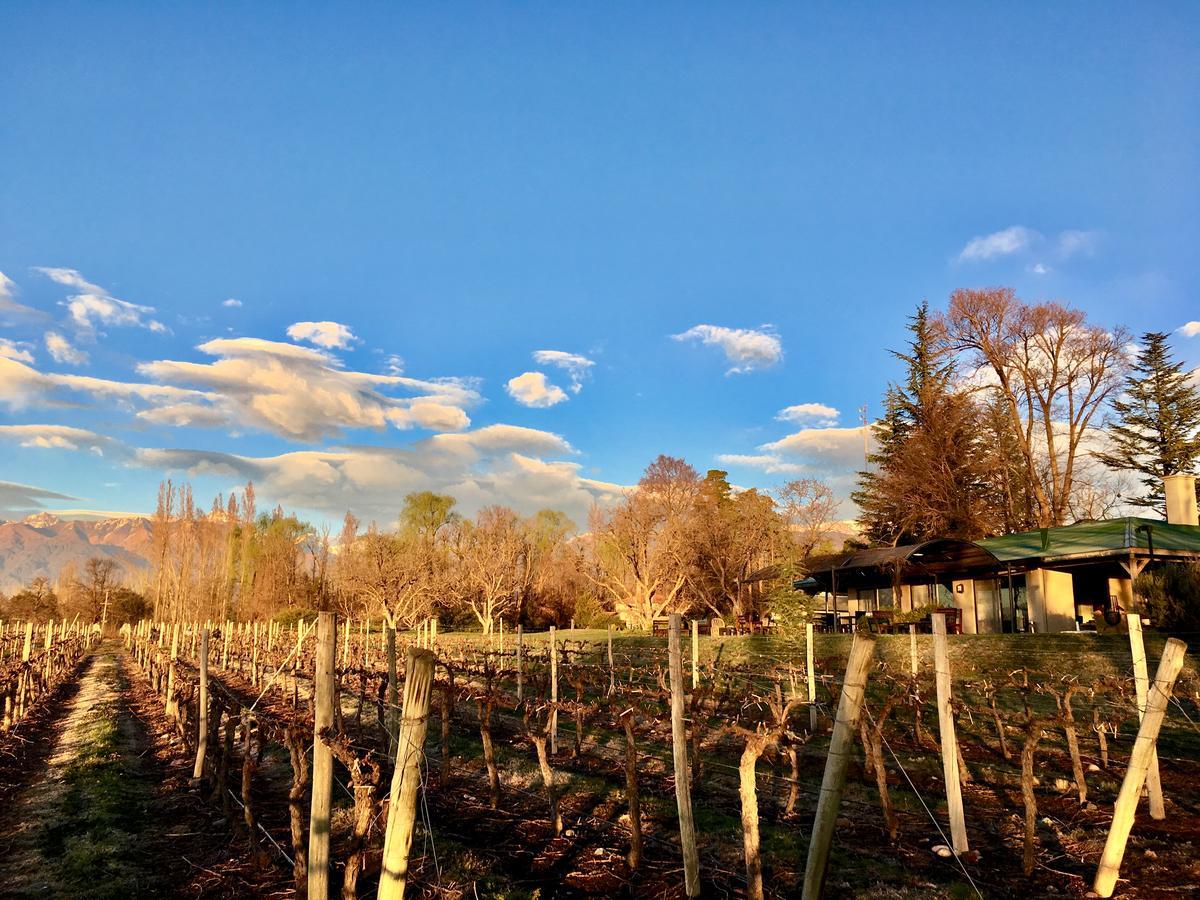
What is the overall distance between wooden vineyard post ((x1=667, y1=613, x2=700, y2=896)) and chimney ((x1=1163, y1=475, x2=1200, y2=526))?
30.2m

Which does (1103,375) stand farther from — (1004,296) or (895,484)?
(895,484)

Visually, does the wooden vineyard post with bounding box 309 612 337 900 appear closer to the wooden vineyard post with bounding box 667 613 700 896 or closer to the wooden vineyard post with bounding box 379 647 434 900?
the wooden vineyard post with bounding box 379 647 434 900

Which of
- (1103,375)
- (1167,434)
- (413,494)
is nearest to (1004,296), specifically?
(1103,375)

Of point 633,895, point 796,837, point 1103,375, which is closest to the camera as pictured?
point 633,895

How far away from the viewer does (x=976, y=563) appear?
23.1m

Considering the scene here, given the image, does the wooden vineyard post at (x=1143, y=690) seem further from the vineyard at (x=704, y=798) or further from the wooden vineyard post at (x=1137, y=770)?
the wooden vineyard post at (x=1137, y=770)

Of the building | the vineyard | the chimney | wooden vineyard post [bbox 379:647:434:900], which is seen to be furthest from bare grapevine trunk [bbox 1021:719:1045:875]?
the chimney

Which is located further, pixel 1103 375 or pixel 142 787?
pixel 1103 375

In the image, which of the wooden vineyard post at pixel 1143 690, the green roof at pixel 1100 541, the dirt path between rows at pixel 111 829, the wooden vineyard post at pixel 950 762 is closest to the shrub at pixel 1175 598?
the green roof at pixel 1100 541

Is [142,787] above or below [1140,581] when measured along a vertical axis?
below

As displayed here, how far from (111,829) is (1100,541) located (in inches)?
1007

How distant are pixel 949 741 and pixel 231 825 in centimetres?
697

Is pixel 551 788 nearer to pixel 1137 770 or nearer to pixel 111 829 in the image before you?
pixel 111 829

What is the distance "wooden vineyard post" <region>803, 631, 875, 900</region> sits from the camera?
11.8 feet
